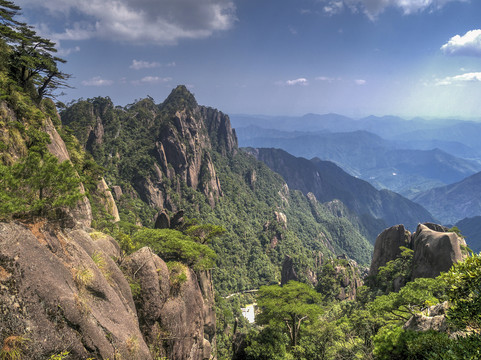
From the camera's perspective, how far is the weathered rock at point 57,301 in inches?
302

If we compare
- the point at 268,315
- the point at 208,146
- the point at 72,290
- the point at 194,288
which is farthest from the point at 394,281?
the point at 208,146

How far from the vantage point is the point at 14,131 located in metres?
21.0

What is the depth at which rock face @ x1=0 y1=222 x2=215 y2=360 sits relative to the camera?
7754 millimetres

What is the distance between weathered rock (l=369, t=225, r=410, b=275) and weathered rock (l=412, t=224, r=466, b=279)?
12.6 metres

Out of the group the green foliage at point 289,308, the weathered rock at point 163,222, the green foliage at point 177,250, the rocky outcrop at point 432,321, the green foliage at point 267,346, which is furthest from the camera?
the weathered rock at point 163,222

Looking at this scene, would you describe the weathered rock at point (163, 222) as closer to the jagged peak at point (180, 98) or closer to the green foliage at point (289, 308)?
the green foliage at point (289, 308)

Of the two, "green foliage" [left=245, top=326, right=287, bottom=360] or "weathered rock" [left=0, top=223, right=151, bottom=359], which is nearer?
"weathered rock" [left=0, top=223, right=151, bottom=359]

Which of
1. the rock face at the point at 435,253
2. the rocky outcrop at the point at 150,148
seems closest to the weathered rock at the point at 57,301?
the rock face at the point at 435,253

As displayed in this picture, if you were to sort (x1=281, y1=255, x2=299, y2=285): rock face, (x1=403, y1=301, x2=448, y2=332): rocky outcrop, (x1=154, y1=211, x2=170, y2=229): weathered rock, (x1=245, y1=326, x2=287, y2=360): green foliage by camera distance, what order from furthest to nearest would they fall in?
(x1=281, y1=255, x2=299, y2=285): rock face < (x1=154, y1=211, x2=170, y2=229): weathered rock < (x1=245, y1=326, x2=287, y2=360): green foliage < (x1=403, y1=301, x2=448, y2=332): rocky outcrop

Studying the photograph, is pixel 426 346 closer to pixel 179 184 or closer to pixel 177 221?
pixel 177 221

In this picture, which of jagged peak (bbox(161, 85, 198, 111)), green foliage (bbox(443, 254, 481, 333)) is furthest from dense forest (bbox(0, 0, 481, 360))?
jagged peak (bbox(161, 85, 198, 111))

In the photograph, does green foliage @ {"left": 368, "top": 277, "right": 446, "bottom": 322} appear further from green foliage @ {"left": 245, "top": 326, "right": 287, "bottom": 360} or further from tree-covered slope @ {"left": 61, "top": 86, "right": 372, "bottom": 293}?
tree-covered slope @ {"left": 61, "top": 86, "right": 372, "bottom": 293}

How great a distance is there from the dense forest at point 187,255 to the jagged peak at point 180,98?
6153 cm

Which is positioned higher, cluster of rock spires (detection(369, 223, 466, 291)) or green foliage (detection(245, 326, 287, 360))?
cluster of rock spires (detection(369, 223, 466, 291))
